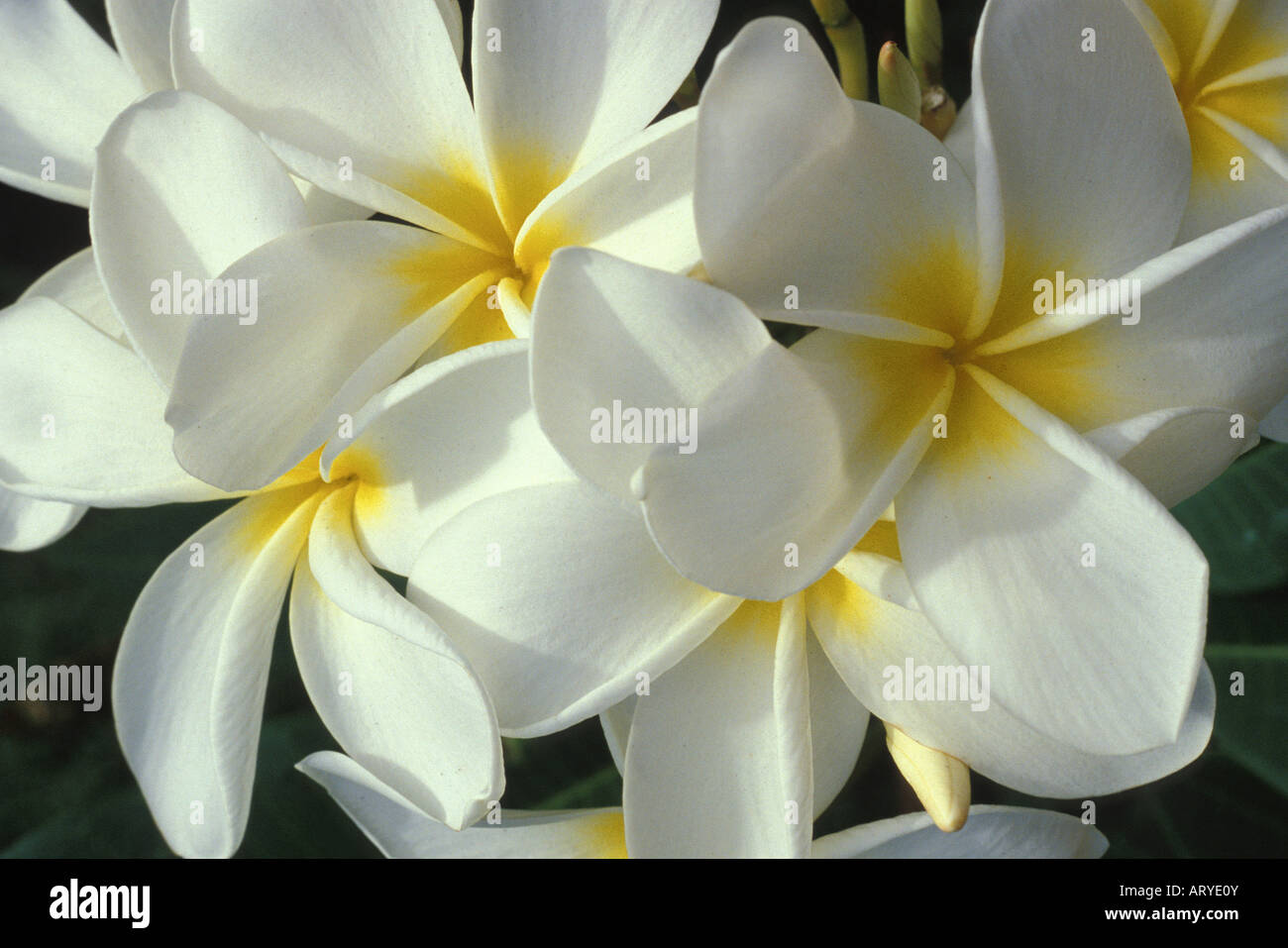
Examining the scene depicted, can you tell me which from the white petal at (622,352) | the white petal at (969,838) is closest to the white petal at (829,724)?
the white petal at (969,838)

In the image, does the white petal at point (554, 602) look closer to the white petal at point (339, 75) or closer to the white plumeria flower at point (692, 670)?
the white plumeria flower at point (692, 670)

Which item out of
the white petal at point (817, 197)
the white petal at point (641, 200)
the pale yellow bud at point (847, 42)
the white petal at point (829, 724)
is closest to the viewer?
the white petal at point (817, 197)

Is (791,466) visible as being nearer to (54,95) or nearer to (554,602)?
(554,602)

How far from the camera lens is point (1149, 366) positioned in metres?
0.66

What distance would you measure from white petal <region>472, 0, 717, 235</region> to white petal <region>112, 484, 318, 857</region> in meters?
0.31

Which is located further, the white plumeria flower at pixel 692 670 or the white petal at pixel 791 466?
the white plumeria flower at pixel 692 670

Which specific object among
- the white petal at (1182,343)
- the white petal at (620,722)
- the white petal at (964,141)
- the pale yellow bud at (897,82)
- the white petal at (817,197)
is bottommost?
the white petal at (620,722)

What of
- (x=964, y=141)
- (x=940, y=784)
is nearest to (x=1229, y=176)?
(x=964, y=141)

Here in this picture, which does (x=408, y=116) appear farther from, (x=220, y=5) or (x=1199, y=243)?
(x=1199, y=243)

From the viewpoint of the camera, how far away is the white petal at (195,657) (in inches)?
31.3

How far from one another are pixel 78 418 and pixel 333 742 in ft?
1.58
